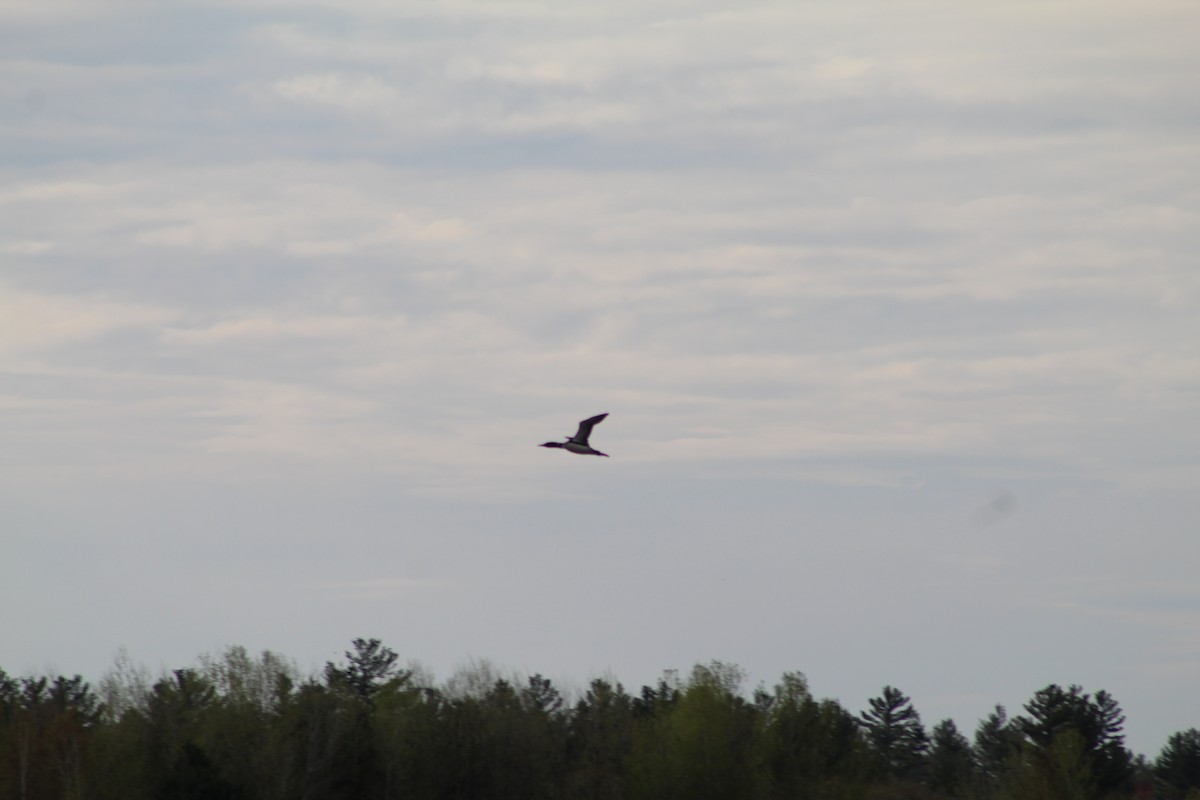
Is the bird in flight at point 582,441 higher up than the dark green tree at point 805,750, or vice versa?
the bird in flight at point 582,441

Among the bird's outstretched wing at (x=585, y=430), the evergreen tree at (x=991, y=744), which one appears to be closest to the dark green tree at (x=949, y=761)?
the evergreen tree at (x=991, y=744)

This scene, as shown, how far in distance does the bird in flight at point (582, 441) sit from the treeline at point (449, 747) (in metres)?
29.6

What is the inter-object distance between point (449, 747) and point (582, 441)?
123ft

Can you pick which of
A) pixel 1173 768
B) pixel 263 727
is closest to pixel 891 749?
pixel 1173 768

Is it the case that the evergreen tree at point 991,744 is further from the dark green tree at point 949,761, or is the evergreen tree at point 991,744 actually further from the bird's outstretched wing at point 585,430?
the bird's outstretched wing at point 585,430

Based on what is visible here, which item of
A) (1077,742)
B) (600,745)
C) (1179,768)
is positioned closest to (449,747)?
(600,745)

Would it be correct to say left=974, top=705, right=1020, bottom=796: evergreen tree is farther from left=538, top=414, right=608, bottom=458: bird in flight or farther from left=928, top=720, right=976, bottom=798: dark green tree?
left=538, top=414, right=608, bottom=458: bird in flight

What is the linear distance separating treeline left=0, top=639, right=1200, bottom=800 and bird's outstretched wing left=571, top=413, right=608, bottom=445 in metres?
29.6

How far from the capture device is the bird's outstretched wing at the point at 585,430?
1674 inches

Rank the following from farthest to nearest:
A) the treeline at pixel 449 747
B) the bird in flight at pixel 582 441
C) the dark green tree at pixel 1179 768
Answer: the dark green tree at pixel 1179 768, the treeline at pixel 449 747, the bird in flight at pixel 582 441

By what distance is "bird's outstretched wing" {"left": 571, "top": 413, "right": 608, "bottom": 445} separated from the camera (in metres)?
42.5

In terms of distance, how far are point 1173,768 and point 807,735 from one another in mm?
41718

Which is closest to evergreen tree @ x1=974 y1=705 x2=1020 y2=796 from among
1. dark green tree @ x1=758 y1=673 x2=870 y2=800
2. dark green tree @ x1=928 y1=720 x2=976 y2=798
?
dark green tree @ x1=928 y1=720 x2=976 y2=798

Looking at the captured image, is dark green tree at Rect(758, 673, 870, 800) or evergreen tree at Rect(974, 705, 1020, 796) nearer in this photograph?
dark green tree at Rect(758, 673, 870, 800)
